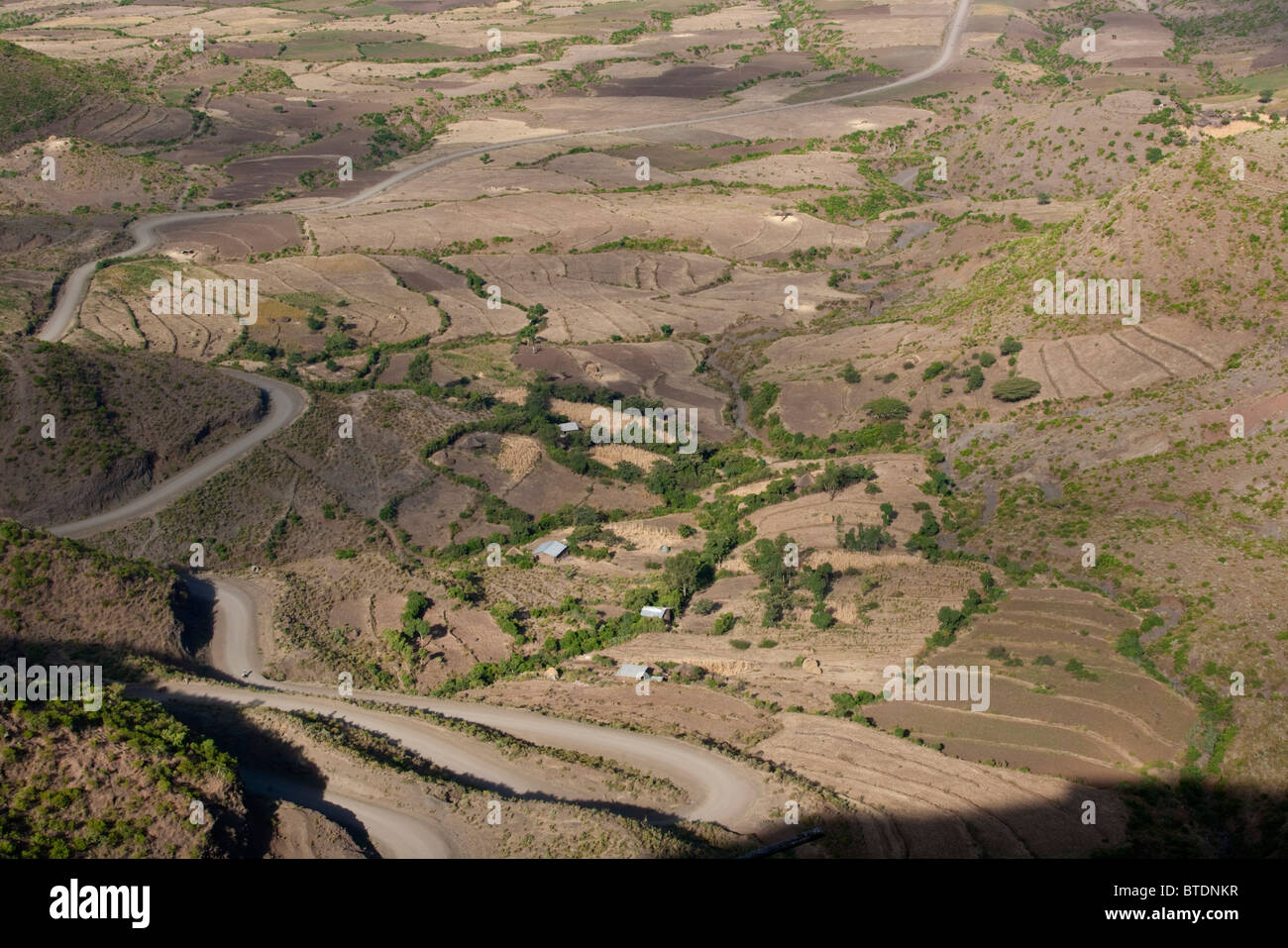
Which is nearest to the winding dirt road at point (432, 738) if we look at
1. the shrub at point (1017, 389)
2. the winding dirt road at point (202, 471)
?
the winding dirt road at point (202, 471)

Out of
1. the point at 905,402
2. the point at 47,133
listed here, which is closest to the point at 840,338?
the point at 905,402

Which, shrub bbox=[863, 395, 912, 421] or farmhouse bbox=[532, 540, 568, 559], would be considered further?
shrub bbox=[863, 395, 912, 421]

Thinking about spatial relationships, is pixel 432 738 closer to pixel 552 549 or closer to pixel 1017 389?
pixel 552 549

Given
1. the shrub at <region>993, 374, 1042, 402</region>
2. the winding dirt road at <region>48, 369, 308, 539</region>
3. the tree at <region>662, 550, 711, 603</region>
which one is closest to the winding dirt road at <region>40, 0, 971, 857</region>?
the winding dirt road at <region>48, 369, 308, 539</region>

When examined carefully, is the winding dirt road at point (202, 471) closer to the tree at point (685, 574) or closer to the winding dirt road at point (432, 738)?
the winding dirt road at point (432, 738)

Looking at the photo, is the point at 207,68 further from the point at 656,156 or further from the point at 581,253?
the point at 581,253

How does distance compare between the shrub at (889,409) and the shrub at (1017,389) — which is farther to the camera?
the shrub at (889,409)

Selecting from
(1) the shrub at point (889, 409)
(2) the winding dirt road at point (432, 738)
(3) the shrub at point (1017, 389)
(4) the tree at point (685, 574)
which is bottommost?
(2) the winding dirt road at point (432, 738)

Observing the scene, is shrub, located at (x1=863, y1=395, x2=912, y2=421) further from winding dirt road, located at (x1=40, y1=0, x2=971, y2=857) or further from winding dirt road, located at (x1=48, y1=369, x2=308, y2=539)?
winding dirt road, located at (x1=48, y1=369, x2=308, y2=539)

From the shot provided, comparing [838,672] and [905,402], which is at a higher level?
[905,402]
